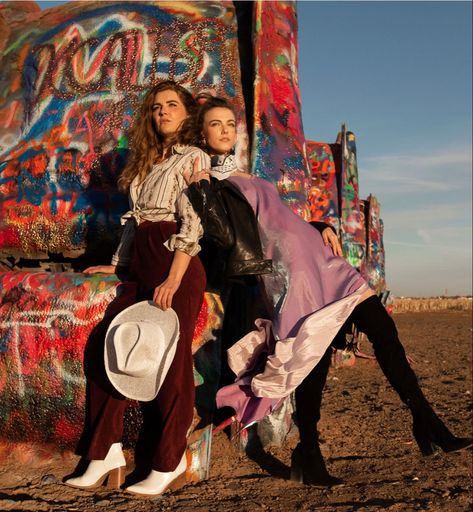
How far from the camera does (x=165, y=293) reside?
2830 millimetres

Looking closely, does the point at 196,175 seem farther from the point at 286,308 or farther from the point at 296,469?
the point at 296,469

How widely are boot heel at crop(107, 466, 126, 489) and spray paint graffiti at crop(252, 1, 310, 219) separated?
6.30 feet

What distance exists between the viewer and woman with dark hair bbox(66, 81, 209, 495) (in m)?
2.85

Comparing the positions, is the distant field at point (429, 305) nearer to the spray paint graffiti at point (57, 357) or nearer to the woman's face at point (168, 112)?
the spray paint graffiti at point (57, 357)

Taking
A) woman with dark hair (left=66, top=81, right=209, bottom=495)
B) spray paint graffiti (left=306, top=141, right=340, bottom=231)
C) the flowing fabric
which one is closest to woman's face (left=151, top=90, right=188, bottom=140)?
woman with dark hair (left=66, top=81, right=209, bottom=495)

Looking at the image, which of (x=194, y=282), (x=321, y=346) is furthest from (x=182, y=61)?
(x=321, y=346)

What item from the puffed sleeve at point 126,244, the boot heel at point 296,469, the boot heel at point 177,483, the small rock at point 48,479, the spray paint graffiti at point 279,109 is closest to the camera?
the boot heel at point 177,483

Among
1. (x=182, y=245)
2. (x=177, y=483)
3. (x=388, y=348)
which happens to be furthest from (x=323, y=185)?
(x=177, y=483)

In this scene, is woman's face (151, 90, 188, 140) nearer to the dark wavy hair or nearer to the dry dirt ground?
the dark wavy hair

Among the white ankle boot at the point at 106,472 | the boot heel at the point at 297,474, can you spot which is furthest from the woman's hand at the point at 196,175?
the boot heel at the point at 297,474

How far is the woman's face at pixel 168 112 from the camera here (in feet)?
10.6

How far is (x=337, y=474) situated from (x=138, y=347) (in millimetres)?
1493

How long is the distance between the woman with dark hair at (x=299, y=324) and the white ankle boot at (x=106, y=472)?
1.83ft

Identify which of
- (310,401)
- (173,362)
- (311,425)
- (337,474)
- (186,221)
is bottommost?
(337,474)
